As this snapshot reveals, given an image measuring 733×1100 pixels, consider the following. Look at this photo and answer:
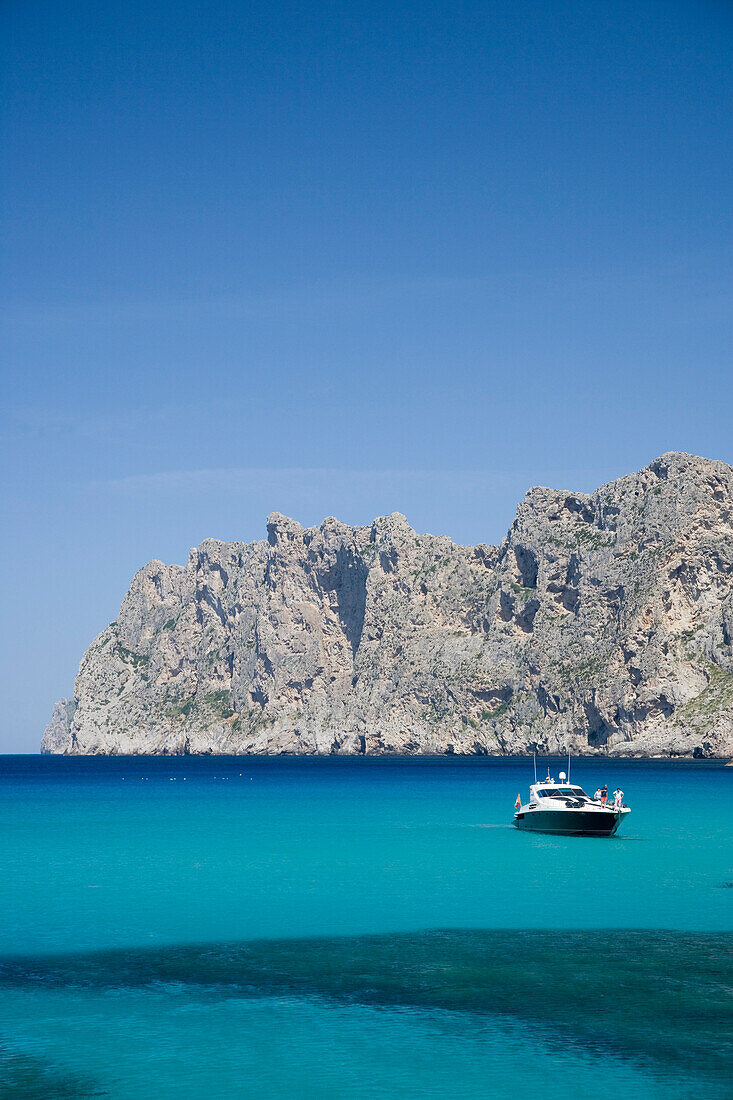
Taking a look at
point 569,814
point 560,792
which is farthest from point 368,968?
point 560,792

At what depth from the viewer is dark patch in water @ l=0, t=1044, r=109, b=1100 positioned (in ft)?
63.1

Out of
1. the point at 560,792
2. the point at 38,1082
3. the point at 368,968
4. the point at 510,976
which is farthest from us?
the point at 560,792

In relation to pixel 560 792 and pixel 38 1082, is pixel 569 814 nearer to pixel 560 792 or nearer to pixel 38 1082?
pixel 560 792

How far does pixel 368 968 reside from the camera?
93.7ft

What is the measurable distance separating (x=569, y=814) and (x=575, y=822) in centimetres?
57

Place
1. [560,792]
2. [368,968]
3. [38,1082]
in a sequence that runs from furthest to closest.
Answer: [560,792] < [368,968] < [38,1082]

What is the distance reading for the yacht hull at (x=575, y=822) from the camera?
61.7 metres

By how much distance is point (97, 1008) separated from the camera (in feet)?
81.9

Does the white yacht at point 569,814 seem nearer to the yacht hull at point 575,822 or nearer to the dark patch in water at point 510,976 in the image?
the yacht hull at point 575,822

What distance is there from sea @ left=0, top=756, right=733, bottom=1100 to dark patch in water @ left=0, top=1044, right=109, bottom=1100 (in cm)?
6

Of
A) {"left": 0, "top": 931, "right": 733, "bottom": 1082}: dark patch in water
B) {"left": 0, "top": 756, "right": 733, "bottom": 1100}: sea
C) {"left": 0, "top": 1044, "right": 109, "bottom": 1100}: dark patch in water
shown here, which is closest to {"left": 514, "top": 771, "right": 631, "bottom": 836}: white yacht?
{"left": 0, "top": 756, "right": 733, "bottom": 1100}: sea

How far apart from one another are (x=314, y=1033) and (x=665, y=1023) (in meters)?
7.01

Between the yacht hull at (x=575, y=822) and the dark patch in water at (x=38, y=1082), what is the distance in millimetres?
44801

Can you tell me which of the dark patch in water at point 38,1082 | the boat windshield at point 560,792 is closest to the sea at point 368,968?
the dark patch in water at point 38,1082
